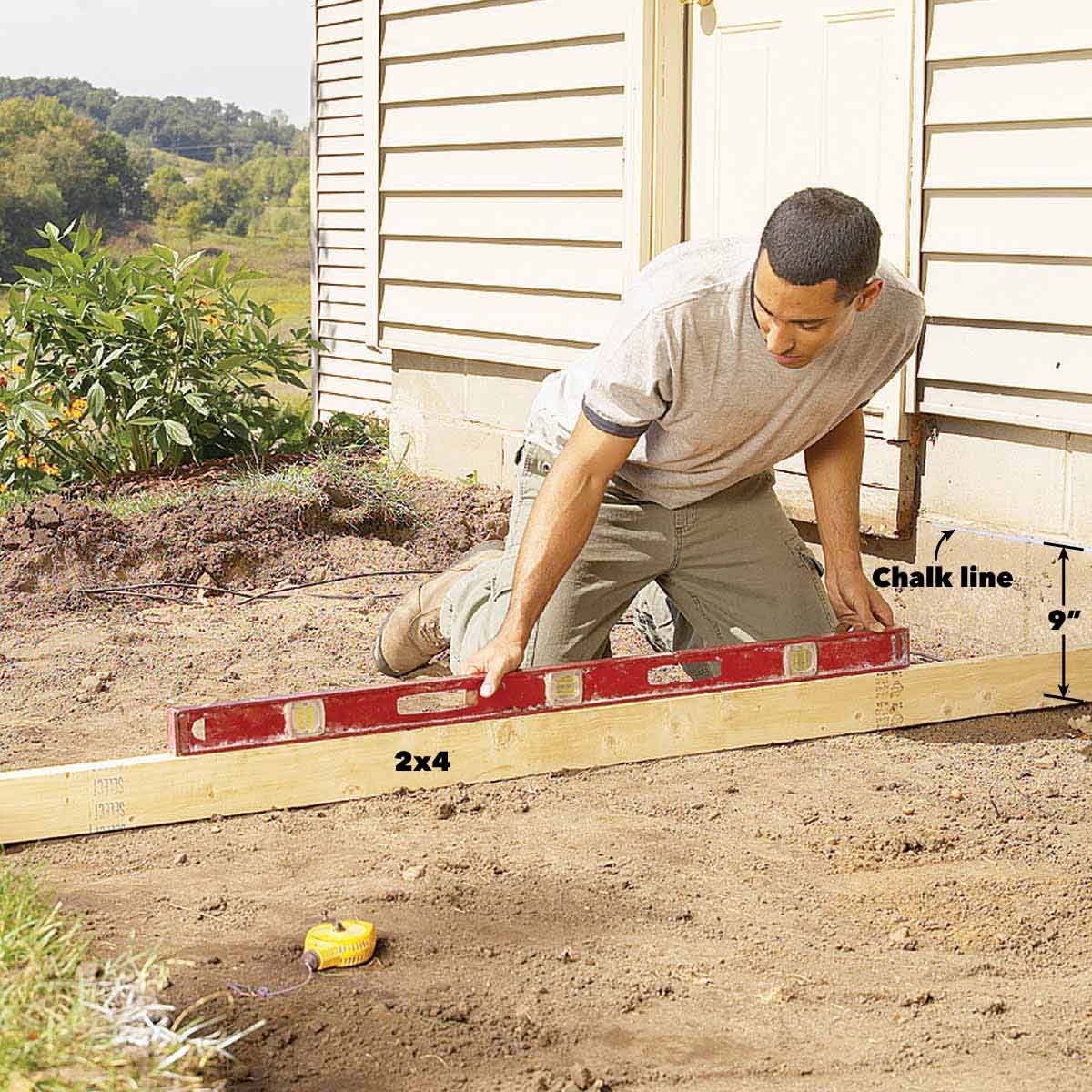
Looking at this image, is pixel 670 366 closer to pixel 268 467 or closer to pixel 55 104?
pixel 268 467

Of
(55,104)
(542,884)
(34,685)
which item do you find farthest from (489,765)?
(55,104)

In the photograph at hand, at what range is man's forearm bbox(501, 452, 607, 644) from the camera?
11.6 ft

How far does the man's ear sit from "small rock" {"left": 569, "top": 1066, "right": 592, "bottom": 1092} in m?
1.84

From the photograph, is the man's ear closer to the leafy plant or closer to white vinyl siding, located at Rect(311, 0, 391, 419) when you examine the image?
the leafy plant

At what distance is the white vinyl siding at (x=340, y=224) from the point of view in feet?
34.2

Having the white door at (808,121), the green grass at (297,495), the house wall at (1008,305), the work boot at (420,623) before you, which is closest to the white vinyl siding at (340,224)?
the green grass at (297,495)

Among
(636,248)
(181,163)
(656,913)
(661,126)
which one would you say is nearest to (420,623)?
(656,913)

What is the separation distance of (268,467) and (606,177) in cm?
256

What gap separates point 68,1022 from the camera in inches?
86.5

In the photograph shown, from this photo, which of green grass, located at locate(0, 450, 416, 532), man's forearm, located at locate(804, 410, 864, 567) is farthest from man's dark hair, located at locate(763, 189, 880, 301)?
green grass, located at locate(0, 450, 416, 532)

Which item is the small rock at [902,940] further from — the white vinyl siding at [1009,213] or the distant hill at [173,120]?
the distant hill at [173,120]

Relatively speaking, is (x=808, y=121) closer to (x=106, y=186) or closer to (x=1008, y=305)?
(x=1008, y=305)

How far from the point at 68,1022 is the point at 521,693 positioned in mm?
1657

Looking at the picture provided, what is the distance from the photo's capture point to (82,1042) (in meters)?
2.15
